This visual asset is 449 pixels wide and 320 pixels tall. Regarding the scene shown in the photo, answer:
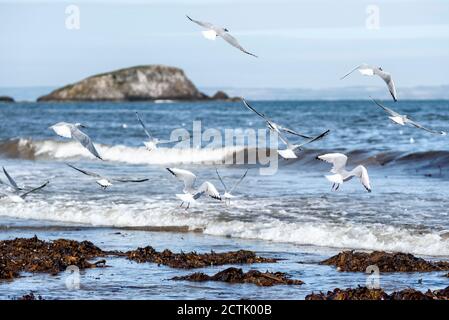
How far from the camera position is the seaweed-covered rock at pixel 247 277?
379 inches

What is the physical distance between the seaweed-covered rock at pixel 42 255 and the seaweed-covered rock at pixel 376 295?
10.4 ft

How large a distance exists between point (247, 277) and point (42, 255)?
276 centimetres

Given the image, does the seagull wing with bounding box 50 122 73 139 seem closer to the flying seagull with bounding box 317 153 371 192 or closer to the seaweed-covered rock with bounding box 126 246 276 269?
the seaweed-covered rock with bounding box 126 246 276 269

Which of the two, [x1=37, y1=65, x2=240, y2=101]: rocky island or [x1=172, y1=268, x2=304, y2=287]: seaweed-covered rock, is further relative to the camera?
[x1=37, y1=65, x2=240, y2=101]: rocky island

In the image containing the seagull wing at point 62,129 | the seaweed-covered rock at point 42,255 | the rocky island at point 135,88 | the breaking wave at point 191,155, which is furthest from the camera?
the rocky island at point 135,88

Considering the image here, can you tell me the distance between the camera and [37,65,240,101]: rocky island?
157 metres

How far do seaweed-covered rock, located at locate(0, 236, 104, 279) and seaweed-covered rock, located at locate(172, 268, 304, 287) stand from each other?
148 centimetres

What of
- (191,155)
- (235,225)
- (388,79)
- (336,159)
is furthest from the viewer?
(191,155)

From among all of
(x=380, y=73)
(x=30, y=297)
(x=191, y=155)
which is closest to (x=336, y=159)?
(x=380, y=73)

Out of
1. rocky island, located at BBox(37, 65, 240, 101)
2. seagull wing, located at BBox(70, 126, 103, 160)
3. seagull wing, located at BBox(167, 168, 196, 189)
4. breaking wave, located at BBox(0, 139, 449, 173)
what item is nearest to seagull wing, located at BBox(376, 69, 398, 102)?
seagull wing, located at BBox(167, 168, 196, 189)

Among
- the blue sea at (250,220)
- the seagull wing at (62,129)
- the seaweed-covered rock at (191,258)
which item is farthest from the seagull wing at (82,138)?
the seaweed-covered rock at (191,258)

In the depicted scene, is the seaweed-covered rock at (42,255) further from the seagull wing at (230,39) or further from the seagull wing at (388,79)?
the seagull wing at (388,79)

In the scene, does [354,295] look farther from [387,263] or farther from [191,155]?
[191,155]

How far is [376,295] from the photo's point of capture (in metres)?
8.66
